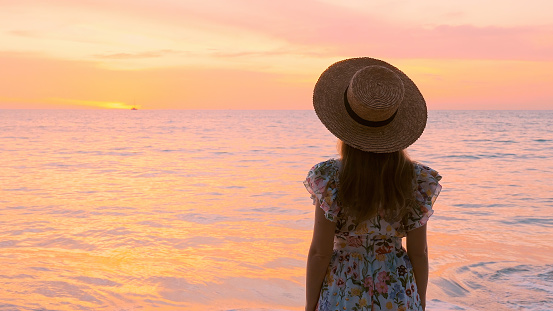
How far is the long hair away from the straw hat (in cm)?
7

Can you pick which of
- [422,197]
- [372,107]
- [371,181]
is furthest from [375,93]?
[422,197]

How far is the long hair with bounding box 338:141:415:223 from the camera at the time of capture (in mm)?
2117

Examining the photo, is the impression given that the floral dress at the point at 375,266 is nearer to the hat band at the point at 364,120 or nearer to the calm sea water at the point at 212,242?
the hat band at the point at 364,120

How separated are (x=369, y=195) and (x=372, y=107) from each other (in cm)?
35

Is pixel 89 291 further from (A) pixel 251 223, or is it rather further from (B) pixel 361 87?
(B) pixel 361 87

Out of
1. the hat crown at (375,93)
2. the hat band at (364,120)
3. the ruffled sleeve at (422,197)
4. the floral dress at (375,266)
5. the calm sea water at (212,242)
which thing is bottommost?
the calm sea water at (212,242)

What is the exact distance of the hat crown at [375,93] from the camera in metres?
2.07

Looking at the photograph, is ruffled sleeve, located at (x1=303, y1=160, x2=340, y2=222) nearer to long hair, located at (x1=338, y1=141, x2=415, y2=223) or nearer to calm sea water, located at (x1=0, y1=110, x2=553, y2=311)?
long hair, located at (x1=338, y1=141, x2=415, y2=223)

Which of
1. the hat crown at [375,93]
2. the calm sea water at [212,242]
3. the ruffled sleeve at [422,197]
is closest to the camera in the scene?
the hat crown at [375,93]

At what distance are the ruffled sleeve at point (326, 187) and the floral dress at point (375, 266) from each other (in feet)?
0.29

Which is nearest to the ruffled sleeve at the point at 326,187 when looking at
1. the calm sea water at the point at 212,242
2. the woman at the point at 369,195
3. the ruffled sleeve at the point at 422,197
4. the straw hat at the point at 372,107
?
the woman at the point at 369,195

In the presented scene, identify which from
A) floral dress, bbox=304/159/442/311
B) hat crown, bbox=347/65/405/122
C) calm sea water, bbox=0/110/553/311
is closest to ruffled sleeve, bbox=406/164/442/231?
floral dress, bbox=304/159/442/311

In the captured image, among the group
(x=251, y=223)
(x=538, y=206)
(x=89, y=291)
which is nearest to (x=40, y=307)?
(x=89, y=291)

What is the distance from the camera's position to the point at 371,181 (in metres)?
2.12
